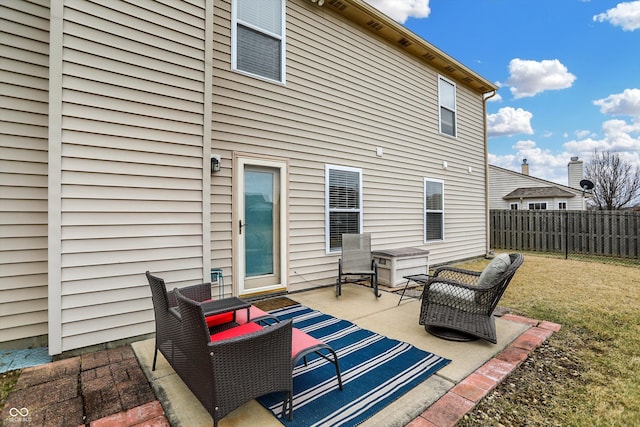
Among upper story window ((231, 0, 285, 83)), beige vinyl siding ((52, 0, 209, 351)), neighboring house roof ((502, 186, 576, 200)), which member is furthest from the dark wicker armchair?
neighboring house roof ((502, 186, 576, 200))

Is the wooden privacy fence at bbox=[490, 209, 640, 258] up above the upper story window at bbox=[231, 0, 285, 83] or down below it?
below

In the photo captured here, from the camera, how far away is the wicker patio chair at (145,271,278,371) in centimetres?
227

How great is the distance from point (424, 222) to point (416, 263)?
1.94 meters

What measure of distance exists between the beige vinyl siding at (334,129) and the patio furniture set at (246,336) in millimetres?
1758

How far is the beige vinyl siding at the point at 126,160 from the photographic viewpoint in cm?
278

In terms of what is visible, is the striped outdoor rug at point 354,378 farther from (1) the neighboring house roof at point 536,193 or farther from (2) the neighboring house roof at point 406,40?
(1) the neighboring house roof at point 536,193

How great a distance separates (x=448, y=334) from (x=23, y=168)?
466cm

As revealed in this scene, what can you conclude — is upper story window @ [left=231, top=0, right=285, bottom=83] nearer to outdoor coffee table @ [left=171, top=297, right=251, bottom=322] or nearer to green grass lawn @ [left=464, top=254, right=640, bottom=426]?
outdoor coffee table @ [left=171, top=297, right=251, bottom=322]

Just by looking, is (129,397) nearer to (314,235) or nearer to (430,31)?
(314,235)

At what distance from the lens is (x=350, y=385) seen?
7.56 feet

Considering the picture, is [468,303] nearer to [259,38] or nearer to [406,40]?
[259,38]

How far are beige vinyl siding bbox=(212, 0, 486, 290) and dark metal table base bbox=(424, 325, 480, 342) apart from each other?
231 centimetres

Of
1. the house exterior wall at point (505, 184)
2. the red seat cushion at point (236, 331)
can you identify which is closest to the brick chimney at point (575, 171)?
the house exterior wall at point (505, 184)

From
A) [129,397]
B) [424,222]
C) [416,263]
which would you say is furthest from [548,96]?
[129,397]
